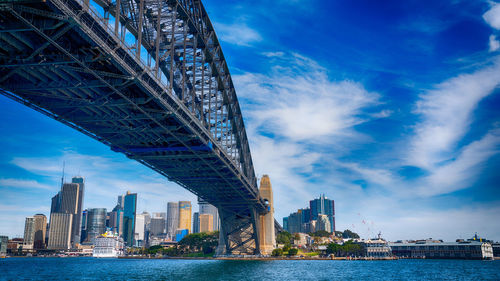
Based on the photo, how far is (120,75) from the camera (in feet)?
92.9

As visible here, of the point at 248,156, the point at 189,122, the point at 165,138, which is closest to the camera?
the point at 189,122

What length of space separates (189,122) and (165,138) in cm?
446

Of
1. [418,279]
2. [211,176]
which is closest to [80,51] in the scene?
[211,176]

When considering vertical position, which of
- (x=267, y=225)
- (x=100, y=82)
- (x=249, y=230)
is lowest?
(x=249, y=230)

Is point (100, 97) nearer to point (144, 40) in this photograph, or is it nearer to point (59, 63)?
point (59, 63)

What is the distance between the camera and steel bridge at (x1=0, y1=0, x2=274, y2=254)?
75.9 ft

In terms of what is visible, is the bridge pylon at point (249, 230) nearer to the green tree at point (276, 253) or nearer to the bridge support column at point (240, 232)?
the bridge support column at point (240, 232)

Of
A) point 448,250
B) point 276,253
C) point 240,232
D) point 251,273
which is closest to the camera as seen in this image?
point 251,273

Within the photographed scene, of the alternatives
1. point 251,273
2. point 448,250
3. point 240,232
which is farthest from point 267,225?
point 448,250

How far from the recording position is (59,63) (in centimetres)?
2519

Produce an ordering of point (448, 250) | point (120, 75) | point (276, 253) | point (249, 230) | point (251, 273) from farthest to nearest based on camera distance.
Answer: point (448, 250) < point (276, 253) < point (249, 230) < point (251, 273) < point (120, 75)

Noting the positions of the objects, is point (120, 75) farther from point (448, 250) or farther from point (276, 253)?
point (448, 250)

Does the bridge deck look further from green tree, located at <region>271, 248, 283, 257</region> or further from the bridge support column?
green tree, located at <region>271, 248, 283, 257</region>

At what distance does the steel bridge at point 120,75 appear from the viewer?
23141mm
